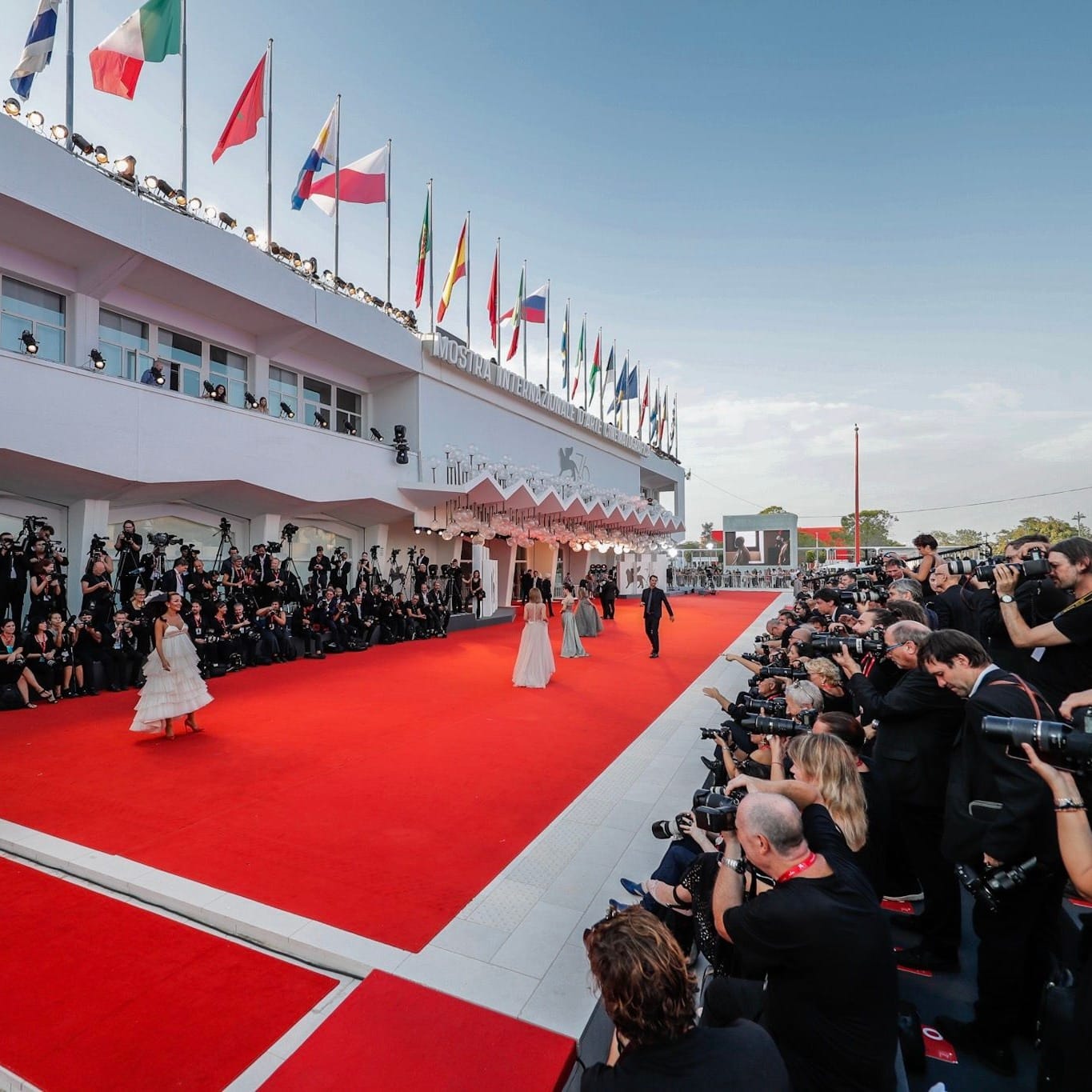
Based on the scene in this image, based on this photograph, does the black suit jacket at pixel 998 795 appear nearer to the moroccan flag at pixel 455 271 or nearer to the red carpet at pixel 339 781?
the red carpet at pixel 339 781

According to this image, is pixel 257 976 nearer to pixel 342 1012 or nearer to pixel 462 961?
pixel 342 1012

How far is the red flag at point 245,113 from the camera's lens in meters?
13.3

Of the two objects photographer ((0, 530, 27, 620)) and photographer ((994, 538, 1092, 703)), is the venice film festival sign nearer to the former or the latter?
photographer ((0, 530, 27, 620))

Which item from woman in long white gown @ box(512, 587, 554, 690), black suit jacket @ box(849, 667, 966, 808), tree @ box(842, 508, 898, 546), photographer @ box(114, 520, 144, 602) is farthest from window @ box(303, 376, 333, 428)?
tree @ box(842, 508, 898, 546)

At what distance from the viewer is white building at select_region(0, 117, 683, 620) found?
36.4 feet

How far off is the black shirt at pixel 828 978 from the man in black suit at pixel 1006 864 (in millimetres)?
964

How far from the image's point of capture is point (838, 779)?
2.79 meters

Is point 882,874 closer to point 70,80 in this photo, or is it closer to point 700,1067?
point 700,1067

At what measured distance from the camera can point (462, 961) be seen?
339 centimetres

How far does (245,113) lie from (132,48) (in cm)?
236

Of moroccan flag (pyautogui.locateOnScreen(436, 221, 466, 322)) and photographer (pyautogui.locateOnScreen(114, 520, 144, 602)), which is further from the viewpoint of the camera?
moroccan flag (pyautogui.locateOnScreen(436, 221, 466, 322))

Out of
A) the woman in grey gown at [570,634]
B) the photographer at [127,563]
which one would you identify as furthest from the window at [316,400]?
the woman in grey gown at [570,634]

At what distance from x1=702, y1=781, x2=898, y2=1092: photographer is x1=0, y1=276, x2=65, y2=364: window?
47.6 ft

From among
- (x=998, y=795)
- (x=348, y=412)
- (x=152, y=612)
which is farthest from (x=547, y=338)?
(x=998, y=795)
